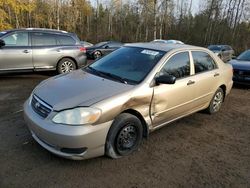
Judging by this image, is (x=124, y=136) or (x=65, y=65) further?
(x=65, y=65)

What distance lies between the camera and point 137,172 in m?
3.20

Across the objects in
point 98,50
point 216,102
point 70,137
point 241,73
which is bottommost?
point 216,102

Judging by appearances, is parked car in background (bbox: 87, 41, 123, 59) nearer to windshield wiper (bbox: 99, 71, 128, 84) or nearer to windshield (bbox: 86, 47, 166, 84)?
windshield (bbox: 86, 47, 166, 84)

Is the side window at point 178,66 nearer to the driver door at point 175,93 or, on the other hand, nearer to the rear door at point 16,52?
the driver door at point 175,93

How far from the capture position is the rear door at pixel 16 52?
7578 millimetres

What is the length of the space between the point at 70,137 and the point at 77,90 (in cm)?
76

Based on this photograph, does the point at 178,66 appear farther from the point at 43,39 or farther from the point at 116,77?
the point at 43,39

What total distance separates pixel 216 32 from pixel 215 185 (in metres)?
37.8

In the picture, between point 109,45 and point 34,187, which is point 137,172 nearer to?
point 34,187

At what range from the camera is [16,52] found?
7703 mm

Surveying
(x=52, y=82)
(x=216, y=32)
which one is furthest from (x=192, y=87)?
(x=216, y=32)

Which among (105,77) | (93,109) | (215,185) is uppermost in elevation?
(105,77)

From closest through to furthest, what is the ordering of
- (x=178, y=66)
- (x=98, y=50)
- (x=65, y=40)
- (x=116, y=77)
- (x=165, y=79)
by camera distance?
(x=165, y=79)
(x=116, y=77)
(x=178, y=66)
(x=65, y=40)
(x=98, y=50)

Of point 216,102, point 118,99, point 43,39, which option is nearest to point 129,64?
point 118,99
